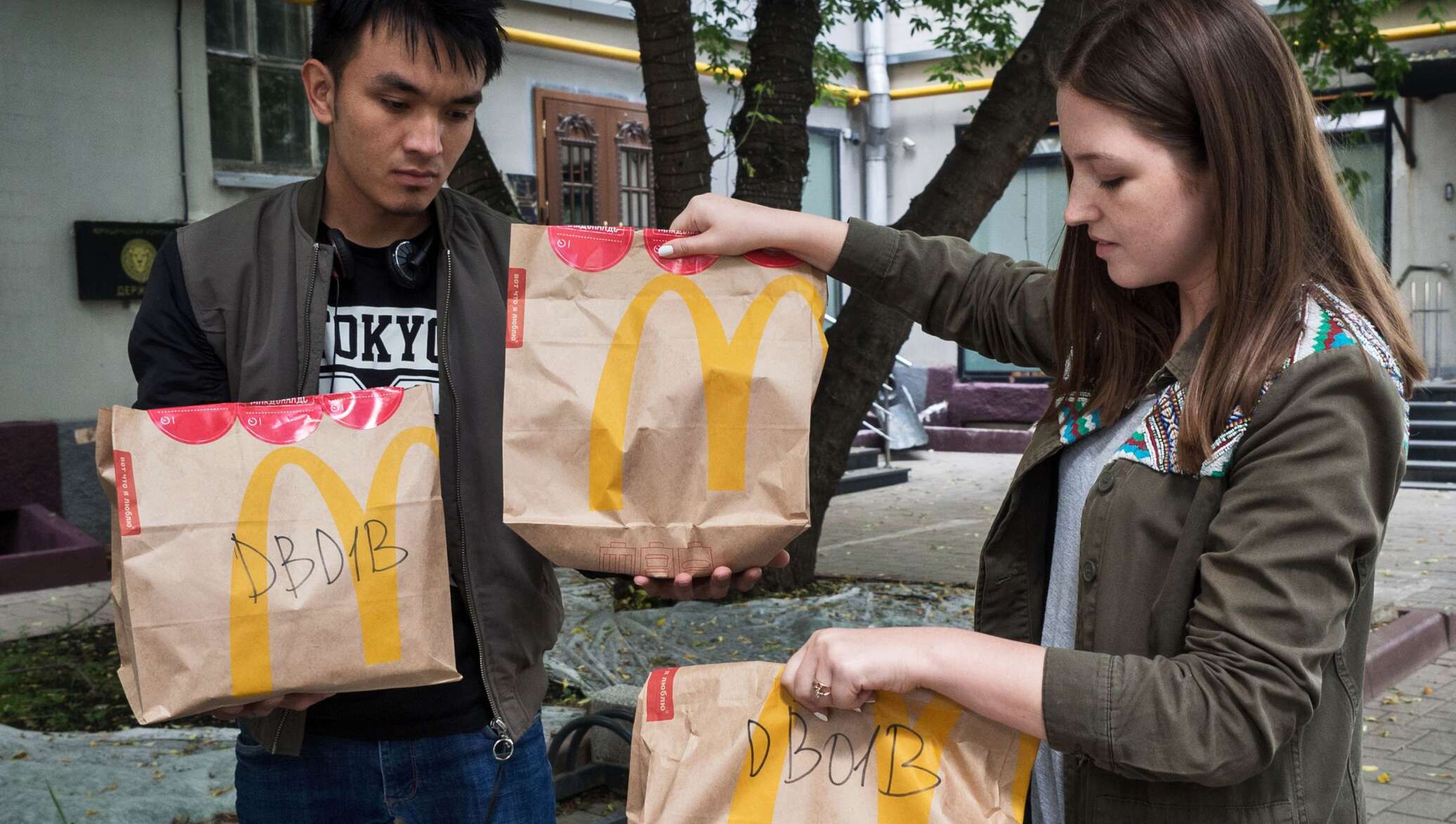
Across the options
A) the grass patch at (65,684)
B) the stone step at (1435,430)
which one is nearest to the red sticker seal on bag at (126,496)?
the grass patch at (65,684)

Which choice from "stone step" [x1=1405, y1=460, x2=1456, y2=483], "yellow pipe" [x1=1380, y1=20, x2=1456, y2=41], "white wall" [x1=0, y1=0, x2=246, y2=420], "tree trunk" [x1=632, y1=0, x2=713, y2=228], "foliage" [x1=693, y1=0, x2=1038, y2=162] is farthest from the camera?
"yellow pipe" [x1=1380, y1=20, x2=1456, y2=41]

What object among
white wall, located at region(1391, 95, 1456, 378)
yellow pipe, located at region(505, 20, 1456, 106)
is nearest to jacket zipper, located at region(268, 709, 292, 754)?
yellow pipe, located at region(505, 20, 1456, 106)

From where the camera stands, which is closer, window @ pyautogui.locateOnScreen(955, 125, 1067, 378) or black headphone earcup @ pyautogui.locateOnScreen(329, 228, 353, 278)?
black headphone earcup @ pyautogui.locateOnScreen(329, 228, 353, 278)

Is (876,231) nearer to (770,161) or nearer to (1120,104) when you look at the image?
(1120,104)

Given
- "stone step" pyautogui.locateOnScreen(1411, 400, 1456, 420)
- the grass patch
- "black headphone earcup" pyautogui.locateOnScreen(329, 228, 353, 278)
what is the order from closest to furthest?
"black headphone earcup" pyautogui.locateOnScreen(329, 228, 353, 278)
the grass patch
"stone step" pyautogui.locateOnScreen(1411, 400, 1456, 420)

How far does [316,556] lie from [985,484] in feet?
34.4

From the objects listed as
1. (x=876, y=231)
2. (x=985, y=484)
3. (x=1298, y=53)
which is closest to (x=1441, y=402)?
(x=985, y=484)

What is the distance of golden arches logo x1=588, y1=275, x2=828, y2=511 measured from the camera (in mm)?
1741

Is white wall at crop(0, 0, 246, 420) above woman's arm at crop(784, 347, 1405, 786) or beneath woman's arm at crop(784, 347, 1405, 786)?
above

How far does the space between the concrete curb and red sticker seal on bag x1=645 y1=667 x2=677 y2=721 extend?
4786mm

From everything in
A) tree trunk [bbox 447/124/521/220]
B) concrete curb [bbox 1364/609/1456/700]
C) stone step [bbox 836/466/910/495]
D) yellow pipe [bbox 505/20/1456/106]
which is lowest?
concrete curb [bbox 1364/609/1456/700]

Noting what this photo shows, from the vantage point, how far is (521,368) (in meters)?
1.75

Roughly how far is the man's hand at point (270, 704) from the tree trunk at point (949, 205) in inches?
154

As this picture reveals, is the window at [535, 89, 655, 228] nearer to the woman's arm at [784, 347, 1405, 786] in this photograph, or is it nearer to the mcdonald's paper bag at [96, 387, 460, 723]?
the mcdonald's paper bag at [96, 387, 460, 723]
